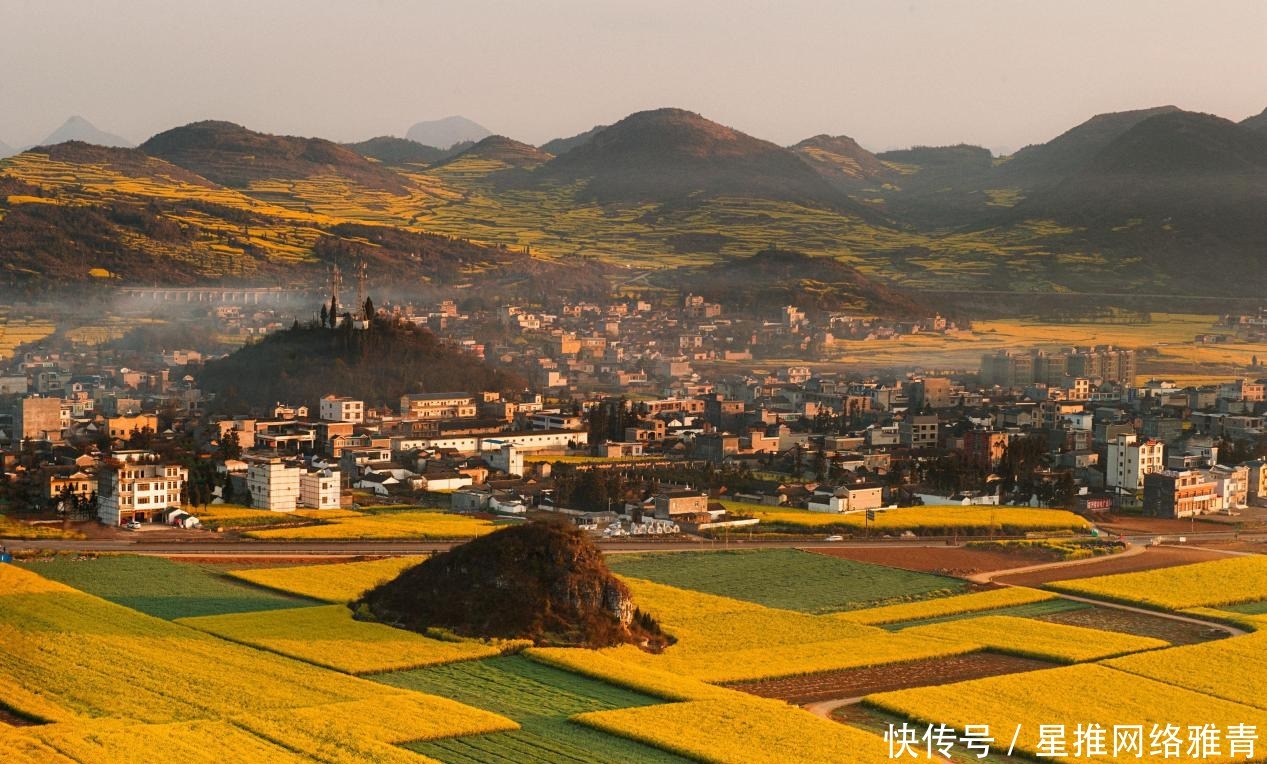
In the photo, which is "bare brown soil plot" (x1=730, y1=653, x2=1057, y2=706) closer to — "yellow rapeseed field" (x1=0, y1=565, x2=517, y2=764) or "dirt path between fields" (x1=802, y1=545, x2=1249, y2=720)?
"dirt path between fields" (x1=802, y1=545, x2=1249, y2=720)

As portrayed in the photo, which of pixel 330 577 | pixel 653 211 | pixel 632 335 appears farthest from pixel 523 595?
pixel 653 211

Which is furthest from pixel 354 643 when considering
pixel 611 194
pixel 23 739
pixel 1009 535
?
pixel 611 194

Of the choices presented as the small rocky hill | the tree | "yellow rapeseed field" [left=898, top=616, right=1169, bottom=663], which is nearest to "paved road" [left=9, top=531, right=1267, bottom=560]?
"yellow rapeseed field" [left=898, top=616, right=1169, bottom=663]

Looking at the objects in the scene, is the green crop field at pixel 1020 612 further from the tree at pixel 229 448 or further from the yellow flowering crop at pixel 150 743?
the tree at pixel 229 448

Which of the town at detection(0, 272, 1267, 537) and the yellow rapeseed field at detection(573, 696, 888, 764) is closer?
the yellow rapeseed field at detection(573, 696, 888, 764)

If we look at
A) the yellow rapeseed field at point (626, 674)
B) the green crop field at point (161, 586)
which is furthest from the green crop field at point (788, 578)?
the green crop field at point (161, 586)

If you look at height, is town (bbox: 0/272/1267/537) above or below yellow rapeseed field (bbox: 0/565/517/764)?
above
